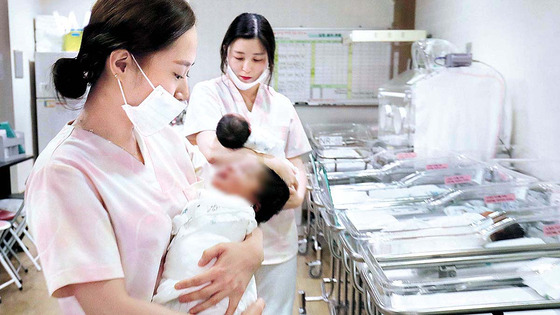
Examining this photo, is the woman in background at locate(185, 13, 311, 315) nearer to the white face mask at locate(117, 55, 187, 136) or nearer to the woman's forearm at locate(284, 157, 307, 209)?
the woman's forearm at locate(284, 157, 307, 209)

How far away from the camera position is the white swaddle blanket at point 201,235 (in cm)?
94

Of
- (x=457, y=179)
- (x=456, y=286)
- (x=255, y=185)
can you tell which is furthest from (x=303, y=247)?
(x=255, y=185)

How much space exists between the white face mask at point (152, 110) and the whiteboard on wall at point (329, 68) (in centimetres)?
351

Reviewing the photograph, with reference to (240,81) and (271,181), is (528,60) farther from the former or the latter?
(271,181)

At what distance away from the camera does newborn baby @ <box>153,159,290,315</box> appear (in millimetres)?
944

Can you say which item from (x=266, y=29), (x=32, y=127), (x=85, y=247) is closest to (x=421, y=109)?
(x=266, y=29)

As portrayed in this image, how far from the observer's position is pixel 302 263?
12.9 ft

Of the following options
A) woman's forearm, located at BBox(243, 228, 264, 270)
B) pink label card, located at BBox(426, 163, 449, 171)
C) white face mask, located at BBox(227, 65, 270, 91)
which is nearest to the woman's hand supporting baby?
woman's forearm, located at BBox(243, 228, 264, 270)

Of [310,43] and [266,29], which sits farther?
[310,43]

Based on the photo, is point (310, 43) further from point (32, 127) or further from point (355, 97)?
point (32, 127)

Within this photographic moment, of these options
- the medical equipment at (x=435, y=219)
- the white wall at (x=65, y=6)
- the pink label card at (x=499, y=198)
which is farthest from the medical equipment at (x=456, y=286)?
the white wall at (x=65, y=6)

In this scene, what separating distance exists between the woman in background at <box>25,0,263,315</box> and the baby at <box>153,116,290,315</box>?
22 mm

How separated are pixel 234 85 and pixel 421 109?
1292 mm

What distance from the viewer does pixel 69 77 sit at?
961mm
